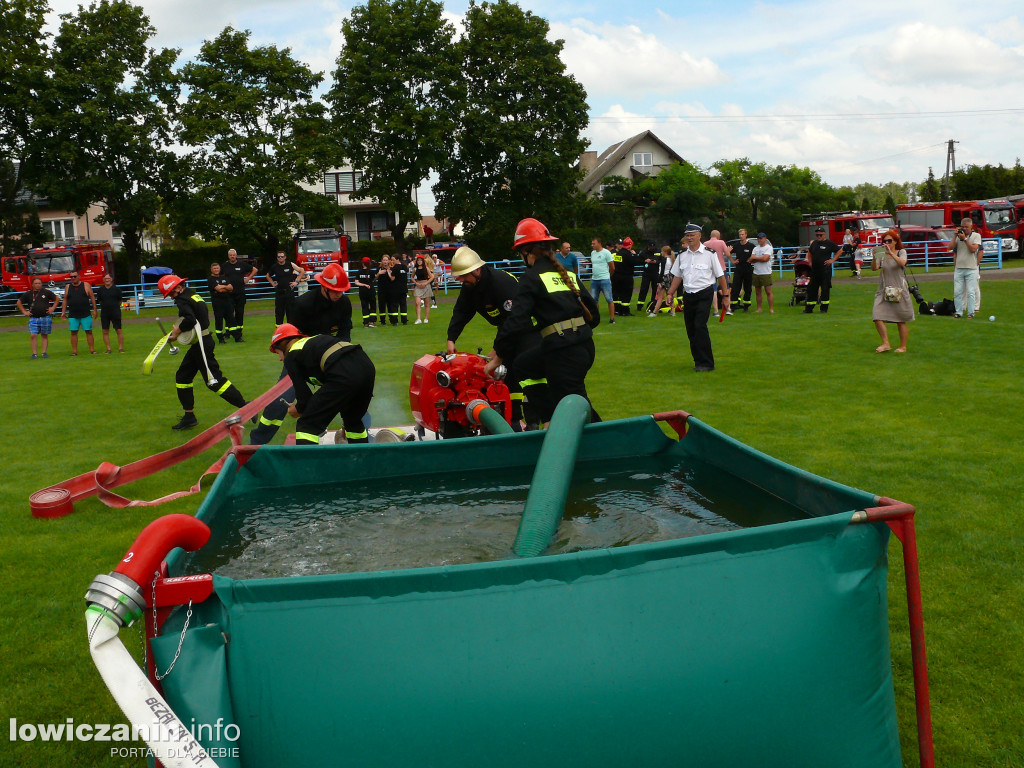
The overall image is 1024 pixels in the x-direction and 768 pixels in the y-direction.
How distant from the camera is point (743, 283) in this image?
70.4 ft

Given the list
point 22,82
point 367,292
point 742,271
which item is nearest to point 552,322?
point 742,271

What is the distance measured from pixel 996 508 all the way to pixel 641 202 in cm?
4948

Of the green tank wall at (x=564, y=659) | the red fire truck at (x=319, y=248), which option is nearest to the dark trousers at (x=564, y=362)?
the green tank wall at (x=564, y=659)

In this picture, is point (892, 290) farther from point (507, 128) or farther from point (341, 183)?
point (341, 183)

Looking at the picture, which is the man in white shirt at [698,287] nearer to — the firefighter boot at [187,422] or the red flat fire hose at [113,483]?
the red flat fire hose at [113,483]

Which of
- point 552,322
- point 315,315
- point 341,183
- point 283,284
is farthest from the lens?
point 341,183

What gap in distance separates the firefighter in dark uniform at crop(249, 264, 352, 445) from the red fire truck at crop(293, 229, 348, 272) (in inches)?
1009

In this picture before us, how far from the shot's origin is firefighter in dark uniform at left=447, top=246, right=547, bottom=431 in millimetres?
7434

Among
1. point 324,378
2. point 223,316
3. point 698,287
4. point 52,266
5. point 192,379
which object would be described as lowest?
point 192,379

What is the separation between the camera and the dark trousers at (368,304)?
2297 centimetres

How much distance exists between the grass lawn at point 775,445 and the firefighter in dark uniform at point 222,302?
1.38 m

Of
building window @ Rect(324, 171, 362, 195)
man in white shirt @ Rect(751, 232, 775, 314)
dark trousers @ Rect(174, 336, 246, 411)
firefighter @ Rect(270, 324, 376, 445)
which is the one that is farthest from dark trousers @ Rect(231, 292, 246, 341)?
building window @ Rect(324, 171, 362, 195)

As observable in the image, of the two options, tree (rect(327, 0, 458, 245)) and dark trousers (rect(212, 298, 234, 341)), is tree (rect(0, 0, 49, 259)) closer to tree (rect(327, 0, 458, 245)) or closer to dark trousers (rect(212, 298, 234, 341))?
tree (rect(327, 0, 458, 245))

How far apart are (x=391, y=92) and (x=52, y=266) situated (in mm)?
19157
